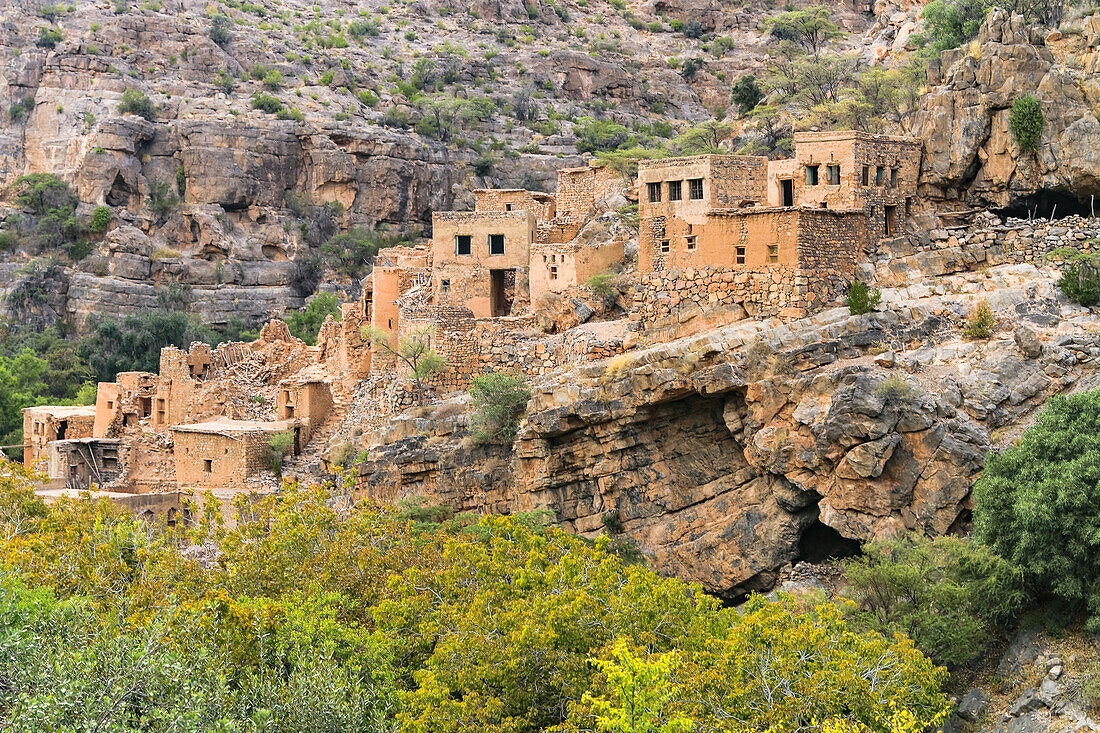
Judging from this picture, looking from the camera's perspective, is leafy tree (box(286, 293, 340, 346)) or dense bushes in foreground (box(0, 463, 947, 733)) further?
leafy tree (box(286, 293, 340, 346))

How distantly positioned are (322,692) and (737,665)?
25.2 feet

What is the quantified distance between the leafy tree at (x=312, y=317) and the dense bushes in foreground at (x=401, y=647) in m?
44.8

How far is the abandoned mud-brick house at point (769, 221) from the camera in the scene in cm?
4153

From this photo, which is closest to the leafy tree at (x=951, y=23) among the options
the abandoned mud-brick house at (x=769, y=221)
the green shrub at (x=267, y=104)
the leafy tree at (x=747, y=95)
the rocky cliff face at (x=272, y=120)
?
the leafy tree at (x=747, y=95)

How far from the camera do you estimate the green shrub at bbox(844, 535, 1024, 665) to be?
105 ft

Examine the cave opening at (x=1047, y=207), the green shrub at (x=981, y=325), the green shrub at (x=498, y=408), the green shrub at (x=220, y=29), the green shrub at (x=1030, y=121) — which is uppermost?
the green shrub at (x=220, y=29)

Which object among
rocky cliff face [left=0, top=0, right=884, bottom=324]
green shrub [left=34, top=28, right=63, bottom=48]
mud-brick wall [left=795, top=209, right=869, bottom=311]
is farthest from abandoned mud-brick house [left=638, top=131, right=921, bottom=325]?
green shrub [left=34, top=28, right=63, bottom=48]

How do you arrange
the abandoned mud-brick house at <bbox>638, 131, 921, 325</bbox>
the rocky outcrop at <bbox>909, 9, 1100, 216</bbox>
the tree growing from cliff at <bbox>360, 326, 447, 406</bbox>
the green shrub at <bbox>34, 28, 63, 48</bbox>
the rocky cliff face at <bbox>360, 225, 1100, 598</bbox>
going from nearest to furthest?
1. the rocky cliff face at <bbox>360, 225, 1100, 598</bbox>
2. the abandoned mud-brick house at <bbox>638, 131, 921, 325</bbox>
3. the rocky outcrop at <bbox>909, 9, 1100, 216</bbox>
4. the tree growing from cliff at <bbox>360, 326, 447, 406</bbox>
5. the green shrub at <bbox>34, 28, 63, 48</bbox>

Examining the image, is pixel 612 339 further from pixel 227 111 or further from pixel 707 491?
pixel 227 111

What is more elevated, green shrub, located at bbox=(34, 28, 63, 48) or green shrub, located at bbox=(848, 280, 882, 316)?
green shrub, located at bbox=(34, 28, 63, 48)

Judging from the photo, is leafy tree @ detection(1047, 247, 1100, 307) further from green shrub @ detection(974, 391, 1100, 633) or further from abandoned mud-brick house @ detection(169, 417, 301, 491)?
abandoned mud-brick house @ detection(169, 417, 301, 491)

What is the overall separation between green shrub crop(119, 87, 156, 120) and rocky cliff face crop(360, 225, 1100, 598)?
60.8m

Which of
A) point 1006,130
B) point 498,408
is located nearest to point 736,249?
point 498,408

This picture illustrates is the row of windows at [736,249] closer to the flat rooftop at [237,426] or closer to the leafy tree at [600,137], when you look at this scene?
the flat rooftop at [237,426]
